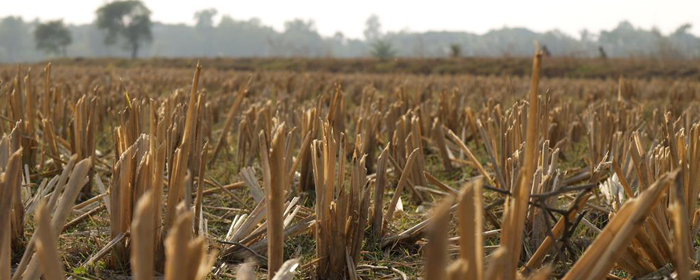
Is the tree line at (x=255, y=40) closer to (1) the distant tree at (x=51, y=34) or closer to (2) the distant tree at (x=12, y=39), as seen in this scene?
(2) the distant tree at (x=12, y=39)

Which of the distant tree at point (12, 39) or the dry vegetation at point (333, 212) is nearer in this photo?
the dry vegetation at point (333, 212)

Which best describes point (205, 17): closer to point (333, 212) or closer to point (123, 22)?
point (123, 22)

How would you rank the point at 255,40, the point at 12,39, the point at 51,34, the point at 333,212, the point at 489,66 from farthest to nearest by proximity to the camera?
the point at 255,40
the point at 12,39
the point at 51,34
the point at 489,66
the point at 333,212

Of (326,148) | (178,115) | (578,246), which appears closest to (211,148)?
(178,115)

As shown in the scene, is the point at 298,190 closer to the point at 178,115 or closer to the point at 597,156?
the point at 178,115

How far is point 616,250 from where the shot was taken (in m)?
0.74

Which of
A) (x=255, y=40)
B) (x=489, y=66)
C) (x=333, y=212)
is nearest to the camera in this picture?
(x=333, y=212)

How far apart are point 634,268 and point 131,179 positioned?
930 mm

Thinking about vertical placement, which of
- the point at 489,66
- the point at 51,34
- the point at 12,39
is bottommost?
the point at 489,66

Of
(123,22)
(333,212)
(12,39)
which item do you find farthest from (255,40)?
(333,212)

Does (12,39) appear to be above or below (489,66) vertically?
above

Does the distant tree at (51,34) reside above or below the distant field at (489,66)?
above

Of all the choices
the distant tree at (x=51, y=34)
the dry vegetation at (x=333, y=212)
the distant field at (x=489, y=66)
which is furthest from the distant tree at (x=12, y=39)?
the dry vegetation at (x=333, y=212)

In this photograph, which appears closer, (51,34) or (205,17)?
(51,34)
